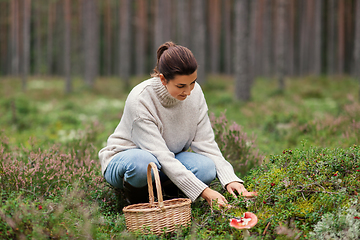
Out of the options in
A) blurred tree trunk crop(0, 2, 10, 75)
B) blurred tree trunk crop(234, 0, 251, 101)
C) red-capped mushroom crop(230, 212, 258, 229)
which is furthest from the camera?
blurred tree trunk crop(0, 2, 10, 75)

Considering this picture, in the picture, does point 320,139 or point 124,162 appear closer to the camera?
point 124,162

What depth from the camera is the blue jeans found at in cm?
279

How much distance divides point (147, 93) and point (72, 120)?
6.05 metres

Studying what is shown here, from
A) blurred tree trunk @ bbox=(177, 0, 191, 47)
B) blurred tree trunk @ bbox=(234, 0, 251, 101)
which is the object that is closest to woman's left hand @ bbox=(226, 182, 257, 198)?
blurred tree trunk @ bbox=(234, 0, 251, 101)

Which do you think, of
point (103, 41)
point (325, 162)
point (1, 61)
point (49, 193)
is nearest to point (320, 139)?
point (325, 162)

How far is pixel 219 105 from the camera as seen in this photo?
10930 millimetres

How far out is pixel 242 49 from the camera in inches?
454

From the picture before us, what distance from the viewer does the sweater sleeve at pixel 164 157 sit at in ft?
8.82

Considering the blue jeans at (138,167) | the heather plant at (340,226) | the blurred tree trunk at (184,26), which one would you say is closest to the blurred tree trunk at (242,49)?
the blurred tree trunk at (184,26)

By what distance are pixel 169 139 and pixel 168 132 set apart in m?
0.07

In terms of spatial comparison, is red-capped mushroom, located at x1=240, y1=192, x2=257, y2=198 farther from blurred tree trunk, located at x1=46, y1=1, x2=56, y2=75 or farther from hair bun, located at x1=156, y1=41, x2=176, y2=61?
blurred tree trunk, located at x1=46, y1=1, x2=56, y2=75

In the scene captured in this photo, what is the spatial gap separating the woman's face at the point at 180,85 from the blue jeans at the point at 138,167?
1.85ft

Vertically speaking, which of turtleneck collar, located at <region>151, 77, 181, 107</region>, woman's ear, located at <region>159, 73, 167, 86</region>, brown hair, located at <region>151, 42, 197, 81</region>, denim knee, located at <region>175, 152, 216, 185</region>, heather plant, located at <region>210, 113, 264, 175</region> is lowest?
heather plant, located at <region>210, 113, 264, 175</region>

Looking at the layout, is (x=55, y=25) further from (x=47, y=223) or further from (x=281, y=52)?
(x=47, y=223)
